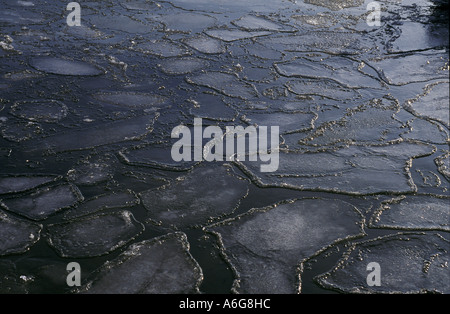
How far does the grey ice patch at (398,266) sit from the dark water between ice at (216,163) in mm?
10

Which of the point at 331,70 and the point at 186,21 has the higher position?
the point at 186,21

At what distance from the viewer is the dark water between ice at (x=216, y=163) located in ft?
9.75

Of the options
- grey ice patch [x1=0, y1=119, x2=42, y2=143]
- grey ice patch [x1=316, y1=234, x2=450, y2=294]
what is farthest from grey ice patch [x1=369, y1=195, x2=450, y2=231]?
grey ice patch [x1=0, y1=119, x2=42, y2=143]

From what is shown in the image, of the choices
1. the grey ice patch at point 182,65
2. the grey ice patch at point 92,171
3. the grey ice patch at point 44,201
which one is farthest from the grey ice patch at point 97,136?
the grey ice patch at point 182,65

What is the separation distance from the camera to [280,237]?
323 cm

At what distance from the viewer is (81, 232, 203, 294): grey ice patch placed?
274cm

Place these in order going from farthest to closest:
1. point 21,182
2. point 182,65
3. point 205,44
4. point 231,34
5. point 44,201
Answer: point 231,34 → point 205,44 → point 182,65 → point 21,182 → point 44,201

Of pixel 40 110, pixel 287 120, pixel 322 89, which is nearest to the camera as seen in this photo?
pixel 40 110

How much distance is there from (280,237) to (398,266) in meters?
0.72

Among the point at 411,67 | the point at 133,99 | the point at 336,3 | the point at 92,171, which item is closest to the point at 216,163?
the point at 92,171

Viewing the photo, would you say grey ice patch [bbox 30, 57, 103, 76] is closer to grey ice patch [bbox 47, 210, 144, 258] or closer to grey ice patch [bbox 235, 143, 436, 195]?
grey ice patch [bbox 235, 143, 436, 195]

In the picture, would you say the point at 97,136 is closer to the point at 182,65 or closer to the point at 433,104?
the point at 182,65
